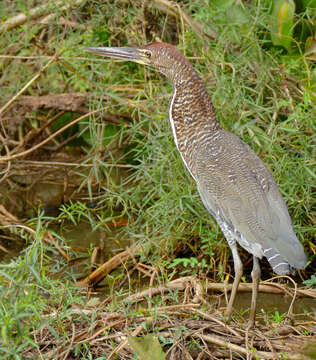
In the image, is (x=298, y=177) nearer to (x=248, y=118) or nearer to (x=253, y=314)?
(x=248, y=118)

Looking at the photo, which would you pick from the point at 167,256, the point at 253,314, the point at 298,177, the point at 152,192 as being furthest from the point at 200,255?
the point at 253,314

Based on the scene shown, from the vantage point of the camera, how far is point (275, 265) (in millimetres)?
2795

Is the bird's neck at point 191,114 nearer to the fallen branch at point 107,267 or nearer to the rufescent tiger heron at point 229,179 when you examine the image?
the rufescent tiger heron at point 229,179

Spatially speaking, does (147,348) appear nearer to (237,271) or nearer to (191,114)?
(237,271)

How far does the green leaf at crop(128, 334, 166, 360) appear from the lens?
249 cm

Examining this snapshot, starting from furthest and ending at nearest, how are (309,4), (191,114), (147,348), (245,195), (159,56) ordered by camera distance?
(309,4), (159,56), (191,114), (245,195), (147,348)

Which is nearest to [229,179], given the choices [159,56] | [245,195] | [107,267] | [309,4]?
[245,195]

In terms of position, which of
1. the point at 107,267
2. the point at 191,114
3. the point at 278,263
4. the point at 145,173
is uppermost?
the point at 191,114

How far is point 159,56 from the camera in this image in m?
3.62

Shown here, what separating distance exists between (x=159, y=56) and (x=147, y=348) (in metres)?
1.78

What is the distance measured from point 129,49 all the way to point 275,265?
5.50 feet

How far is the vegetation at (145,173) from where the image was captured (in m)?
2.75

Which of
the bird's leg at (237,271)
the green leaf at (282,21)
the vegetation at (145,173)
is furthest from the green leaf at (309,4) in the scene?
the bird's leg at (237,271)

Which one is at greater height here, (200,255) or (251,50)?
(251,50)
